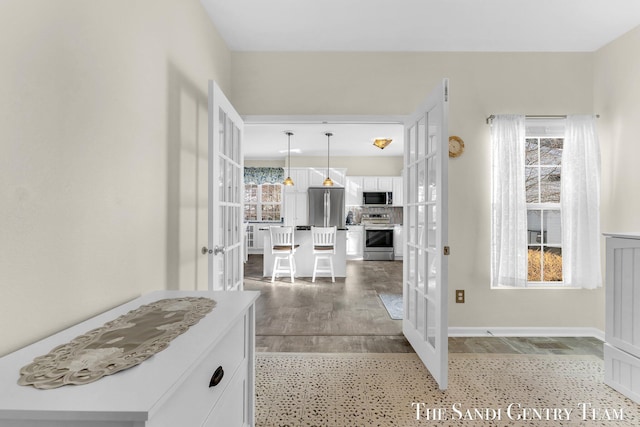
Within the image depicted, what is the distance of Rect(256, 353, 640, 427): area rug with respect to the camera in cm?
177

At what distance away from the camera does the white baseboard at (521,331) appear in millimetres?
2900

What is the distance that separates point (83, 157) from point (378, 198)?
7.08 m

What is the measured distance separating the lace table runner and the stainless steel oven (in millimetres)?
6652

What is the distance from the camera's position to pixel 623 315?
197 centimetres

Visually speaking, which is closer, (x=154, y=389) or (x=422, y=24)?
(x=154, y=389)

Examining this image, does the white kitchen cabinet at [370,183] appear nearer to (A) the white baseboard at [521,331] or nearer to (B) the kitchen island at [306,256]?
(B) the kitchen island at [306,256]

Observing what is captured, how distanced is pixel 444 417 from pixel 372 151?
625 centimetres

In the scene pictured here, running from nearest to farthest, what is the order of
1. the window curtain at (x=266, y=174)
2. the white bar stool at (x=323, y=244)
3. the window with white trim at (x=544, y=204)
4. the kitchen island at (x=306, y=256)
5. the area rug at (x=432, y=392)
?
the area rug at (x=432, y=392) → the window with white trim at (x=544, y=204) → the white bar stool at (x=323, y=244) → the kitchen island at (x=306, y=256) → the window curtain at (x=266, y=174)

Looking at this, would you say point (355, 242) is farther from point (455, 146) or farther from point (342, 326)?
point (455, 146)

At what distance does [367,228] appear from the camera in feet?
25.3

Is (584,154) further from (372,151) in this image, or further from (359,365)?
(372,151)

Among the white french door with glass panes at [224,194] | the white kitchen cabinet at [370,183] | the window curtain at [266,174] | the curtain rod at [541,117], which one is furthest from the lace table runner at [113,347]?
the window curtain at [266,174]

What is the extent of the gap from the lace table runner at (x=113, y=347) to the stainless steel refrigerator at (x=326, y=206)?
21.0ft

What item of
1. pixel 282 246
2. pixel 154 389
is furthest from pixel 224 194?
pixel 282 246
